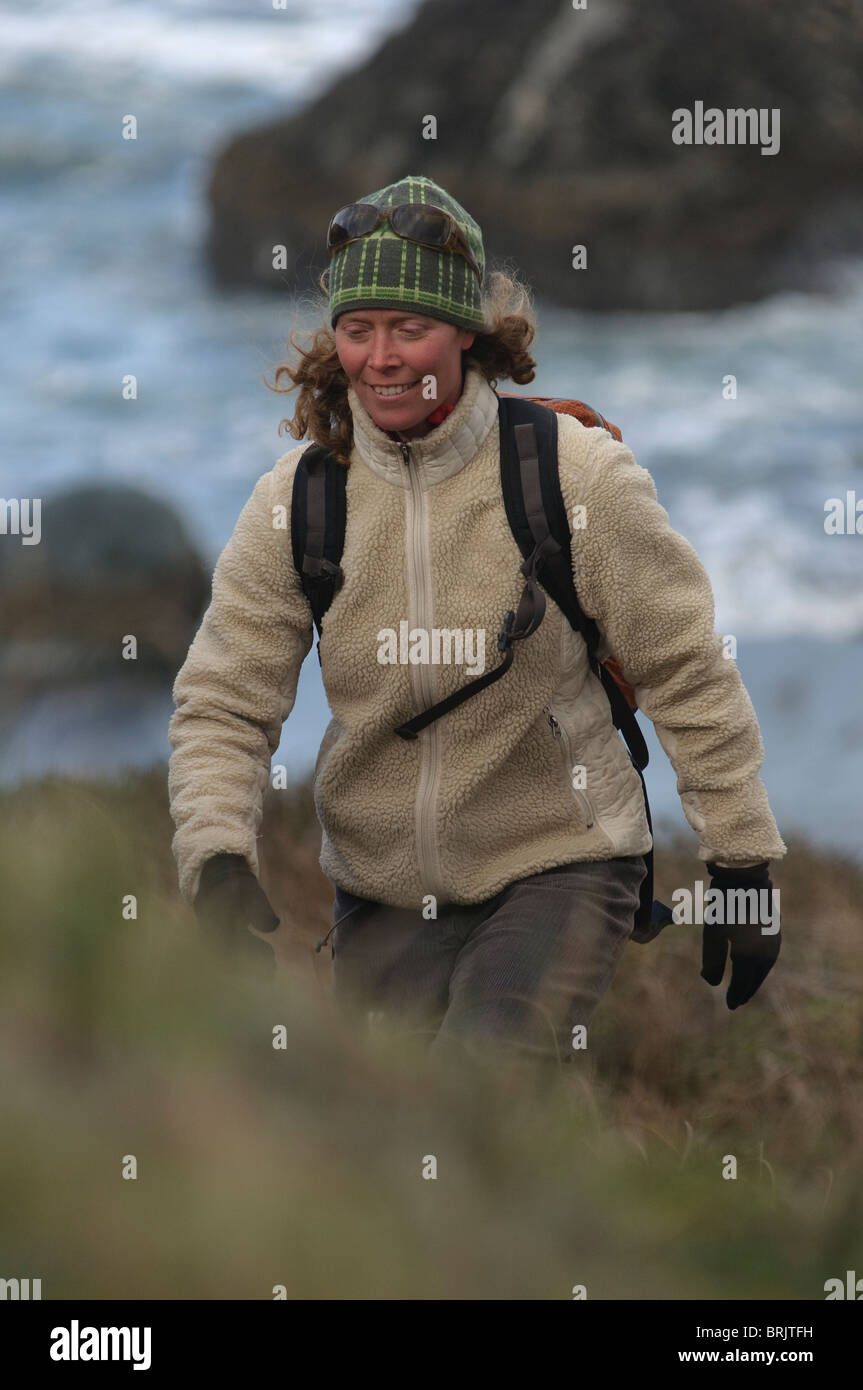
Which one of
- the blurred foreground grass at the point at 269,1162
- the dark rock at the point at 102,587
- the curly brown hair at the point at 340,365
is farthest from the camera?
the dark rock at the point at 102,587

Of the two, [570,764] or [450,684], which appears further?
[570,764]

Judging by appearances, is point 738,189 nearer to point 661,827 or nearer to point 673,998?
point 661,827

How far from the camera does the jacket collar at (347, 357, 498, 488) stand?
3615 millimetres

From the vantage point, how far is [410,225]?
3.69m

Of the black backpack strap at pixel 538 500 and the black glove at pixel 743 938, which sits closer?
the black backpack strap at pixel 538 500

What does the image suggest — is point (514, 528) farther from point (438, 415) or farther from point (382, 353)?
point (382, 353)

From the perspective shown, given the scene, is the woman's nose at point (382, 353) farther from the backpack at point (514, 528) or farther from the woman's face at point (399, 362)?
the backpack at point (514, 528)

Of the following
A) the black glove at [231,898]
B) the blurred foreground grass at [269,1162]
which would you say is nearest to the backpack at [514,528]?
the black glove at [231,898]

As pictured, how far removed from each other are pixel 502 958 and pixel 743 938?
0.70 m

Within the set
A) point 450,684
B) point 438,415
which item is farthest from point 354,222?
point 450,684

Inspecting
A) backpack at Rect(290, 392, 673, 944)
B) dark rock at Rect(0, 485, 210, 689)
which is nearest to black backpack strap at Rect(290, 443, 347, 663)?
backpack at Rect(290, 392, 673, 944)

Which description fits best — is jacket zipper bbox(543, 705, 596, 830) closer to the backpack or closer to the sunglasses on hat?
the backpack

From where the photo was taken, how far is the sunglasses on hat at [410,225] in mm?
3680

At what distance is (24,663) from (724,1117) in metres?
7.67
